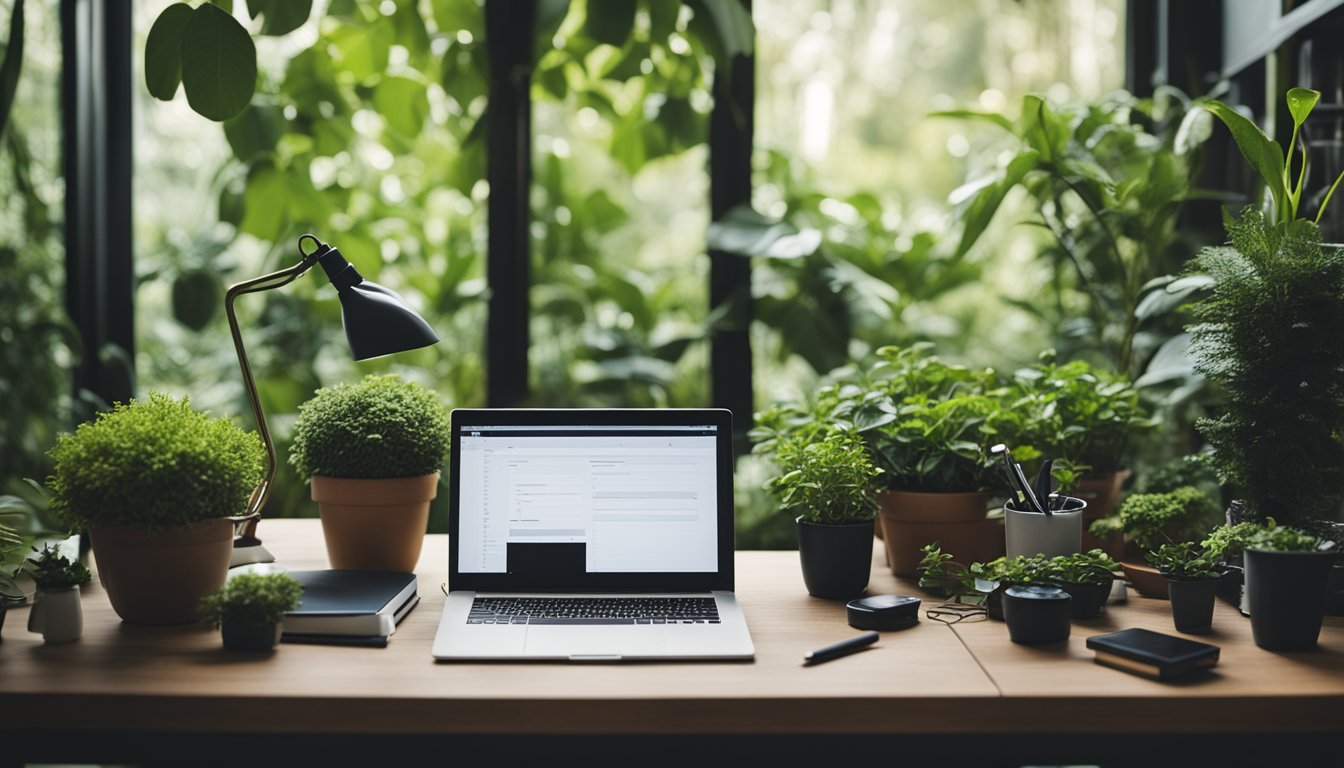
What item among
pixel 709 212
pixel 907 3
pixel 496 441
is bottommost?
pixel 496 441

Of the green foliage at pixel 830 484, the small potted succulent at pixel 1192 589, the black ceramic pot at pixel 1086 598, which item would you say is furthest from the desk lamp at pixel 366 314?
the small potted succulent at pixel 1192 589

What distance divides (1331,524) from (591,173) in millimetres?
1657

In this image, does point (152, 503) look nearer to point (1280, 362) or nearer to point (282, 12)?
point (282, 12)

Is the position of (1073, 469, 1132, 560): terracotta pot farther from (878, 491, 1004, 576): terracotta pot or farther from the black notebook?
the black notebook

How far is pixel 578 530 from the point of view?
146 cm

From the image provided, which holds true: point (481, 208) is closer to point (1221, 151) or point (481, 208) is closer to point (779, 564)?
point (779, 564)

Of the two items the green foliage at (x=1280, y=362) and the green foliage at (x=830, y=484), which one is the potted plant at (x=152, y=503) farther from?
the green foliage at (x=1280, y=362)

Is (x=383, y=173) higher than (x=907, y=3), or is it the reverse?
(x=907, y=3)

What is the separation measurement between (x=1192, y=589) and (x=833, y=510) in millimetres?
482

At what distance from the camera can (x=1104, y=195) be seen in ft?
5.88

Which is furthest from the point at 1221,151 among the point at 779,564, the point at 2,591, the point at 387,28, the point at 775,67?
the point at 2,591

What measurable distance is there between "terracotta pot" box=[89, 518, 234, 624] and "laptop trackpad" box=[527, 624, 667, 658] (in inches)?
17.5

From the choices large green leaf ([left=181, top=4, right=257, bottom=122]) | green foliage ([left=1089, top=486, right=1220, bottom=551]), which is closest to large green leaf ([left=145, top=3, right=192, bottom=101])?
large green leaf ([left=181, top=4, right=257, bottom=122])

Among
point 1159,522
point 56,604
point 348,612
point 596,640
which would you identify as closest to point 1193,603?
point 1159,522
